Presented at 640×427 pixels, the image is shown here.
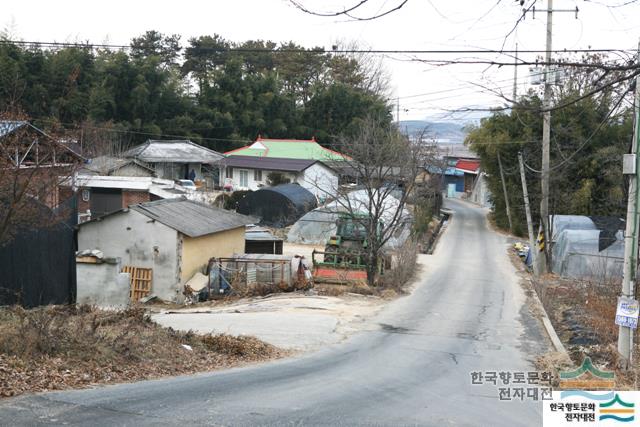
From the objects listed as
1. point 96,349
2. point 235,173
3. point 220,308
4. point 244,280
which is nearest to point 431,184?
point 235,173

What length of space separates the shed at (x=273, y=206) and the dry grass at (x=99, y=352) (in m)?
24.8

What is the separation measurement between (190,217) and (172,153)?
1061 inches

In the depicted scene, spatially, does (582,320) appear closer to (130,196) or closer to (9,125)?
(9,125)

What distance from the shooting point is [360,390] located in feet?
29.8

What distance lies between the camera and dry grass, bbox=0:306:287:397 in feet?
25.5

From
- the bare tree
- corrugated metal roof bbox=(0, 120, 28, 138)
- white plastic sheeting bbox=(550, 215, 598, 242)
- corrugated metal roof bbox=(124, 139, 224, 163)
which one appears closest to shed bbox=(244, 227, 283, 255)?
white plastic sheeting bbox=(550, 215, 598, 242)

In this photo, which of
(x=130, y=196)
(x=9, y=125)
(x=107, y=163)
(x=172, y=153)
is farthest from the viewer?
(x=172, y=153)

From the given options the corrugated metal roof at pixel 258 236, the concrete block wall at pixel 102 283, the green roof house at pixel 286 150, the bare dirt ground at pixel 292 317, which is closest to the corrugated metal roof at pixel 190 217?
the corrugated metal roof at pixel 258 236

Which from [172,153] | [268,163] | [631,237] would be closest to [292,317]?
[631,237]

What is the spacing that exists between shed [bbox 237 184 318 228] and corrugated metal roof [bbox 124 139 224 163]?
1267 centimetres

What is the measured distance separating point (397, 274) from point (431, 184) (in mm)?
21325

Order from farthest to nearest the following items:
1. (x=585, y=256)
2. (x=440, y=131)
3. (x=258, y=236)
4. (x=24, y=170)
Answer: (x=440, y=131) < (x=258, y=236) < (x=585, y=256) < (x=24, y=170)

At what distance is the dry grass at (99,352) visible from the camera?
7777 mm

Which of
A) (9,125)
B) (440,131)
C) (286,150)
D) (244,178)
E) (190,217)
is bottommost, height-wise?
(190,217)
